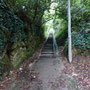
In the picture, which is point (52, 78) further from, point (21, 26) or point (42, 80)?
point (21, 26)

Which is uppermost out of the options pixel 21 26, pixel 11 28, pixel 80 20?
pixel 80 20

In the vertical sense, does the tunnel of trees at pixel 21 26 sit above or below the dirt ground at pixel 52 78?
above

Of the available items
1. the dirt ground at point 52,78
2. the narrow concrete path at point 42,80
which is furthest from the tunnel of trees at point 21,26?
the narrow concrete path at point 42,80

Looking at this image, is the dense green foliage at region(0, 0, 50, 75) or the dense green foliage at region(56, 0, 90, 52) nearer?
the dense green foliage at region(0, 0, 50, 75)

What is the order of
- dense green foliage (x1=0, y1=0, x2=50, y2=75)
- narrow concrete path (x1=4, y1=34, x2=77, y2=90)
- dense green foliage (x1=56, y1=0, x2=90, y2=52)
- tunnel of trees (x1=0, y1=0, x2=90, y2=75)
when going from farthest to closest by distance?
dense green foliage (x1=56, y1=0, x2=90, y2=52)
tunnel of trees (x1=0, y1=0, x2=90, y2=75)
dense green foliage (x1=0, y1=0, x2=50, y2=75)
narrow concrete path (x1=4, y1=34, x2=77, y2=90)

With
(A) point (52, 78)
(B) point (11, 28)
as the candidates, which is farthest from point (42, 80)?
(B) point (11, 28)

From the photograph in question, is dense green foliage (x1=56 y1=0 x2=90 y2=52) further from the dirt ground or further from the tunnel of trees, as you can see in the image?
the dirt ground

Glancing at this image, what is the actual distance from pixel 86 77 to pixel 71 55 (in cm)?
146

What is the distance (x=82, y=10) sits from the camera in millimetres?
5535

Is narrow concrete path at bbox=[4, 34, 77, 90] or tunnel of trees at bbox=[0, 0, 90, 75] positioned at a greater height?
tunnel of trees at bbox=[0, 0, 90, 75]

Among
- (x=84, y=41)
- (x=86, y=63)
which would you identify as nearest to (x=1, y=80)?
(x=86, y=63)

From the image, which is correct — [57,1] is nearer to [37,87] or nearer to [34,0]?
[34,0]

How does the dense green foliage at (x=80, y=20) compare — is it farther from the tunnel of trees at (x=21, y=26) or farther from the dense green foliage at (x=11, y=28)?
the dense green foliage at (x=11, y=28)

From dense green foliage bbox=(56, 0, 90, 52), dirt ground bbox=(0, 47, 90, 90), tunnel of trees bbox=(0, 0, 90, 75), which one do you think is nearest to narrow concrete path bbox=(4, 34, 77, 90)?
dirt ground bbox=(0, 47, 90, 90)
